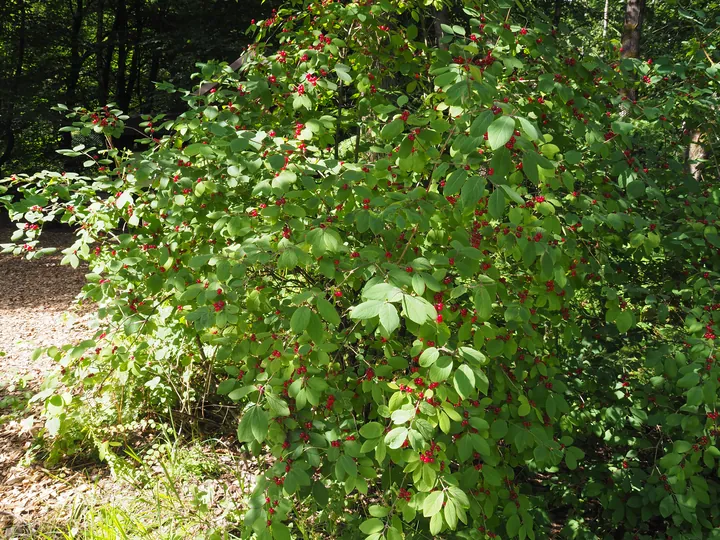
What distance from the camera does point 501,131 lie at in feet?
3.69

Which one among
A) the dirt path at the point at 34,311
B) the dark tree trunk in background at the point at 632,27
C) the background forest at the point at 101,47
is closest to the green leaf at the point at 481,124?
the dirt path at the point at 34,311

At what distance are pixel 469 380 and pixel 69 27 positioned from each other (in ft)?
42.8

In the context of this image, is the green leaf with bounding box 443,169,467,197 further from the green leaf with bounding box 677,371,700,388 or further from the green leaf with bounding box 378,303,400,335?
the green leaf with bounding box 677,371,700,388

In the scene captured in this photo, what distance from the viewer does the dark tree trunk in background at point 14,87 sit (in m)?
9.59

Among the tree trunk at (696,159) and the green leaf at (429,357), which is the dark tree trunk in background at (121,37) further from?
the green leaf at (429,357)

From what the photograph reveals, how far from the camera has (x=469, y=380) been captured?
4.15 ft

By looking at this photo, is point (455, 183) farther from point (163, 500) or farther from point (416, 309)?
point (163, 500)

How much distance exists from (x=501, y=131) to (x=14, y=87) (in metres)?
11.0

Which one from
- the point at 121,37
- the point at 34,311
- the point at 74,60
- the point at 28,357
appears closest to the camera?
the point at 28,357

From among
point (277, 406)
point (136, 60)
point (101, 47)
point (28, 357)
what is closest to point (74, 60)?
point (101, 47)

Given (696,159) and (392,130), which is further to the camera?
(696,159)

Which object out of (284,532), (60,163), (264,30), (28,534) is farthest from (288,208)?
(60,163)

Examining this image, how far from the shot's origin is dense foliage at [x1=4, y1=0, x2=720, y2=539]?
1.45 meters

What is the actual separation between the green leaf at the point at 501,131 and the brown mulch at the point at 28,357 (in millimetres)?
1740
